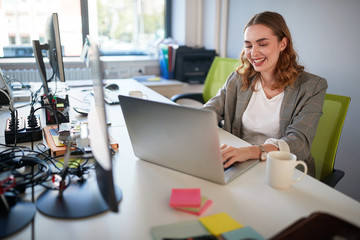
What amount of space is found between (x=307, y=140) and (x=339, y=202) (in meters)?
0.46

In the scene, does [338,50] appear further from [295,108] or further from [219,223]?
[219,223]

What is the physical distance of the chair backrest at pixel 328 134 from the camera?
4.72ft

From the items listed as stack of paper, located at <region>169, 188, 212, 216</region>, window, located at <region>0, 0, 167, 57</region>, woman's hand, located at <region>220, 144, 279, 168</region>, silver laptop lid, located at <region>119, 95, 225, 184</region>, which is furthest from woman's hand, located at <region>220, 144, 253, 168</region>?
window, located at <region>0, 0, 167, 57</region>

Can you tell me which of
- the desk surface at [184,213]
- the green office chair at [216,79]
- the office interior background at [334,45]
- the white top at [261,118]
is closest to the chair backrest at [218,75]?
the green office chair at [216,79]

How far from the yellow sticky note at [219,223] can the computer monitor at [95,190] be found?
0.77ft

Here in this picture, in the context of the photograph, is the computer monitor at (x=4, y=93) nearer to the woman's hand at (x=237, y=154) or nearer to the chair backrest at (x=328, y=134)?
the woman's hand at (x=237, y=154)

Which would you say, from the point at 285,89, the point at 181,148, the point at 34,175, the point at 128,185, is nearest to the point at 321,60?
the point at 285,89

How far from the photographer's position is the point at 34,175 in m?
1.08

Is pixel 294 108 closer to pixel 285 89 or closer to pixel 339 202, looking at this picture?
pixel 285 89

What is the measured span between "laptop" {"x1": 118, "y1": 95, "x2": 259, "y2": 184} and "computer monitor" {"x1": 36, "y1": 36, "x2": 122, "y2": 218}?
199mm

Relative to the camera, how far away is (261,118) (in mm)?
1654

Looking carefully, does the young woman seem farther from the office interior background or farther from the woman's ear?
the office interior background

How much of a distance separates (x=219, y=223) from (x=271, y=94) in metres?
0.97

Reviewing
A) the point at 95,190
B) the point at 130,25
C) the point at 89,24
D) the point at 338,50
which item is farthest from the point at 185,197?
the point at 130,25
